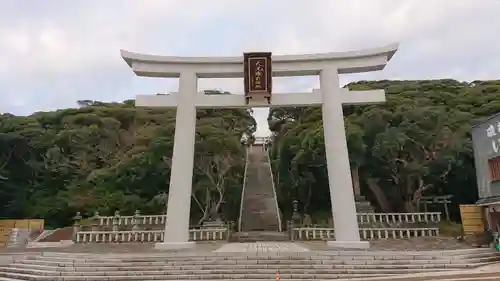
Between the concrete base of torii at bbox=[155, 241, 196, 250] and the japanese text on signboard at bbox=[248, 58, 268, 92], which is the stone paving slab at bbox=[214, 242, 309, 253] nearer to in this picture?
the concrete base of torii at bbox=[155, 241, 196, 250]

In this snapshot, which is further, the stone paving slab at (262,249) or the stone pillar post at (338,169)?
the stone pillar post at (338,169)

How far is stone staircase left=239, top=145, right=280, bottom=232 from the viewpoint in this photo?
65.5 ft

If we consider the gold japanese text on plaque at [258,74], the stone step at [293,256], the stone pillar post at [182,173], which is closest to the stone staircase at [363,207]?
the stone step at [293,256]

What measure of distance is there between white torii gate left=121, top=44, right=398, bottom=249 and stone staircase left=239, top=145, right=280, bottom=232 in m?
8.25

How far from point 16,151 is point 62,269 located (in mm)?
19566

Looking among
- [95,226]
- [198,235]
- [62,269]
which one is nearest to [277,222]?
[198,235]

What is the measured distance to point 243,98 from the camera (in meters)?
12.8

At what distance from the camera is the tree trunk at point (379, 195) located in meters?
20.3

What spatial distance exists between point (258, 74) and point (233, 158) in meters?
8.02

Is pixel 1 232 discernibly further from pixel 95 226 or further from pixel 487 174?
pixel 487 174

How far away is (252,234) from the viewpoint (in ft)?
56.5

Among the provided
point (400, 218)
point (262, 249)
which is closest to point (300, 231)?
point (400, 218)

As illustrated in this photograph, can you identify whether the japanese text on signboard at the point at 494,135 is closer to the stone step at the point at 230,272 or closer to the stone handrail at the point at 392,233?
the stone handrail at the point at 392,233

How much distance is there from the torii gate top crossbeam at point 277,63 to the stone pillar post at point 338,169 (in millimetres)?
456
